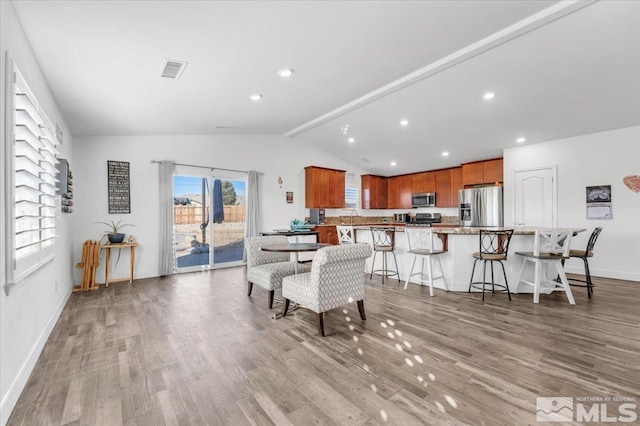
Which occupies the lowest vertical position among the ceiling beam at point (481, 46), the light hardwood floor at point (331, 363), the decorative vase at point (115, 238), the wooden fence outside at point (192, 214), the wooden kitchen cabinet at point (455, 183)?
the light hardwood floor at point (331, 363)

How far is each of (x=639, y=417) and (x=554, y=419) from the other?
514 millimetres

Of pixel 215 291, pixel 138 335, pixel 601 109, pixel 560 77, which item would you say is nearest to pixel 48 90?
pixel 138 335

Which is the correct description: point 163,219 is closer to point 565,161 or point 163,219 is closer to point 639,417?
point 639,417

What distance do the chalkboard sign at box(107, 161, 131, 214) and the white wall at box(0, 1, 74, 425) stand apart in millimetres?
1959

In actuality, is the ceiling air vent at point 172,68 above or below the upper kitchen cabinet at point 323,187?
above

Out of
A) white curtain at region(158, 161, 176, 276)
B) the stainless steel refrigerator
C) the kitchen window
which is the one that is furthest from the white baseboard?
the stainless steel refrigerator

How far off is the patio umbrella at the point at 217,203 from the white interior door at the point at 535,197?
6462mm

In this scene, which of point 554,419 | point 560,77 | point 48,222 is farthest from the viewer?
point 560,77

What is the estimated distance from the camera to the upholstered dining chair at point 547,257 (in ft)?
12.6

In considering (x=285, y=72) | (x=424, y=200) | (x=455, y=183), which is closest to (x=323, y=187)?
(x=424, y=200)

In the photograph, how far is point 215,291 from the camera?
179 inches

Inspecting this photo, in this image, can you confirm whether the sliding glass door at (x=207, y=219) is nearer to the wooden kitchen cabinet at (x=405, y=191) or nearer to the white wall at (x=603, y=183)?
the wooden kitchen cabinet at (x=405, y=191)

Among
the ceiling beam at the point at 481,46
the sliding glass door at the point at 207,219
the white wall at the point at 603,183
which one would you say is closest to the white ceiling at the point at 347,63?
the ceiling beam at the point at 481,46

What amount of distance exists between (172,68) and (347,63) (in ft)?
6.38
